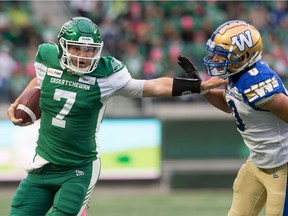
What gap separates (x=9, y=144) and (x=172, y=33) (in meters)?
3.75

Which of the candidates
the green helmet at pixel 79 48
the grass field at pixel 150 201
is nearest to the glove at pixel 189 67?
the green helmet at pixel 79 48

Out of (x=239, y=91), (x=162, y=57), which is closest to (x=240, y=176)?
(x=239, y=91)

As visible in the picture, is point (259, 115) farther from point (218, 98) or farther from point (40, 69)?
point (40, 69)

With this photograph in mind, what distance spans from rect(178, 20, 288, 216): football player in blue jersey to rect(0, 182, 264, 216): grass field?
123 inches

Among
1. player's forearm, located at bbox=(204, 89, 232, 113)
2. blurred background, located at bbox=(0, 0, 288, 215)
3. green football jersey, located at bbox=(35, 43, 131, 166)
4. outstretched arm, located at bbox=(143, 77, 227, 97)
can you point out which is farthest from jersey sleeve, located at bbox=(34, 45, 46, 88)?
blurred background, located at bbox=(0, 0, 288, 215)

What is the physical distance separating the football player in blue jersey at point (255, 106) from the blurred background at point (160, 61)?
17.3 ft

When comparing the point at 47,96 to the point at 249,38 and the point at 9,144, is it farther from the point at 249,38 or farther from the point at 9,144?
the point at 9,144

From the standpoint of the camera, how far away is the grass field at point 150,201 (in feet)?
28.5

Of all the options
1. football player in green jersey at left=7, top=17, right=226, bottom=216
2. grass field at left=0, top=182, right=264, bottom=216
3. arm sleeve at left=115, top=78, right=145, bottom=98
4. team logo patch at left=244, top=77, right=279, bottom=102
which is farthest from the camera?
grass field at left=0, top=182, right=264, bottom=216

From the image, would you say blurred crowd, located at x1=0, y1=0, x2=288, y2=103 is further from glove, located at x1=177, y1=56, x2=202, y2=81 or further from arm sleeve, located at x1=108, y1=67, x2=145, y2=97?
arm sleeve, located at x1=108, y1=67, x2=145, y2=97

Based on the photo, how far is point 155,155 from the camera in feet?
34.8

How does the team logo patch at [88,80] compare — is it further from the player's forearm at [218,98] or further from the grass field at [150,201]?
the grass field at [150,201]

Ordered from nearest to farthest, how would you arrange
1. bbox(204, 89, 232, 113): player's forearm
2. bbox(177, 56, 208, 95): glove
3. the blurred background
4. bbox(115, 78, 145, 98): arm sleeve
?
bbox(115, 78, 145, 98): arm sleeve
bbox(177, 56, 208, 95): glove
bbox(204, 89, 232, 113): player's forearm
the blurred background

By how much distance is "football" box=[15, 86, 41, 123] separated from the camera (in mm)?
5348
